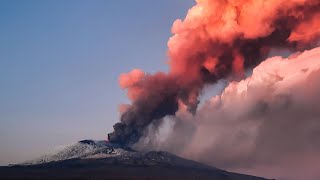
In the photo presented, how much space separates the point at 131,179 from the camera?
19900cm

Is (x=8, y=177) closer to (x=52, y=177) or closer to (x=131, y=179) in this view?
(x=52, y=177)

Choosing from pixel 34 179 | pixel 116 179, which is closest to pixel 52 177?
pixel 34 179

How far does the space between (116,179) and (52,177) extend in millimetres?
26510

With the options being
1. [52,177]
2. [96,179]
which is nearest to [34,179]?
[52,177]

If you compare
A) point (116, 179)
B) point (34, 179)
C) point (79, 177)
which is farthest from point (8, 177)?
point (116, 179)

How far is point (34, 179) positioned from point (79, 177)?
18.1 meters

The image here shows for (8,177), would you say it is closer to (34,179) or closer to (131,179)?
(34,179)

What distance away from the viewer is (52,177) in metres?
196

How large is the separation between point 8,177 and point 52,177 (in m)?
18.3

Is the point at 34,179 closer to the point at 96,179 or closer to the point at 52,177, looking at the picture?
the point at 52,177

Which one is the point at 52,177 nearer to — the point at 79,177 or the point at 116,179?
the point at 79,177

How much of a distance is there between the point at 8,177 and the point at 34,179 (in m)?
12.1

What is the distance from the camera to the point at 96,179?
193 metres

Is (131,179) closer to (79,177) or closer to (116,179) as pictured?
(116,179)
